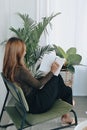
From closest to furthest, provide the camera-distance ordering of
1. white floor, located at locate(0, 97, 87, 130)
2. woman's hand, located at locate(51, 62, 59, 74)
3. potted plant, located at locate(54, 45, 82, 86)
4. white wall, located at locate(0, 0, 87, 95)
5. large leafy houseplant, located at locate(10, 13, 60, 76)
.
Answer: woman's hand, located at locate(51, 62, 59, 74) → white floor, located at locate(0, 97, 87, 130) → large leafy houseplant, located at locate(10, 13, 60, 76) → potted plant, located at locate(54, 45, 82, 86) → white wall, located at locate(0, 0, 87, 95)

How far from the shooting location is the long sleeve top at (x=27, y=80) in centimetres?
225

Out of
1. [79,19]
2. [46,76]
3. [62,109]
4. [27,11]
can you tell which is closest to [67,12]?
[79,19]

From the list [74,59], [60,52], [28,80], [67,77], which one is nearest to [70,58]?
[74,59]

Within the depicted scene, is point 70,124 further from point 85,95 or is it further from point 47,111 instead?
point 85,95

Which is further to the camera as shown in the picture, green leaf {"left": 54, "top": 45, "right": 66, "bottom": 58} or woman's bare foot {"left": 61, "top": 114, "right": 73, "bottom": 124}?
green leaf {"left": 54, "top": 45, "right": 66, "bottom": 58}

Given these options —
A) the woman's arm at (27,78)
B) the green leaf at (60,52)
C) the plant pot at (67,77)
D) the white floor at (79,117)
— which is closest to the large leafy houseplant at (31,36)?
the green leaf at (60,52)

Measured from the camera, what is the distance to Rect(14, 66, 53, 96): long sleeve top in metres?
2.25

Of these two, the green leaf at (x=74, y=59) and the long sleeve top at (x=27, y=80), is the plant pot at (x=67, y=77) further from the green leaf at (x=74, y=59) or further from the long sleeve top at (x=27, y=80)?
the long sleeve top at (x=27, y=80)

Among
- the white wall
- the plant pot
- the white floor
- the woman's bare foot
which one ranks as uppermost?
the white wall

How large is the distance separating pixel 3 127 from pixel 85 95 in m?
1.62

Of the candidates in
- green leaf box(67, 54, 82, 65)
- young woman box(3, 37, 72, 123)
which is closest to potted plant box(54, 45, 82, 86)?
green leaf box(67, 54, 82, 65)

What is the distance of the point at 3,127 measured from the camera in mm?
2656

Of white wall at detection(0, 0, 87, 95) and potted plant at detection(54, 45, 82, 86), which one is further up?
white wall at detection(0, 0, 87, 95)

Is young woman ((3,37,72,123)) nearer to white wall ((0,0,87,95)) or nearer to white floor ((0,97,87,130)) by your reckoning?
white floor ((0,97,87,130))
